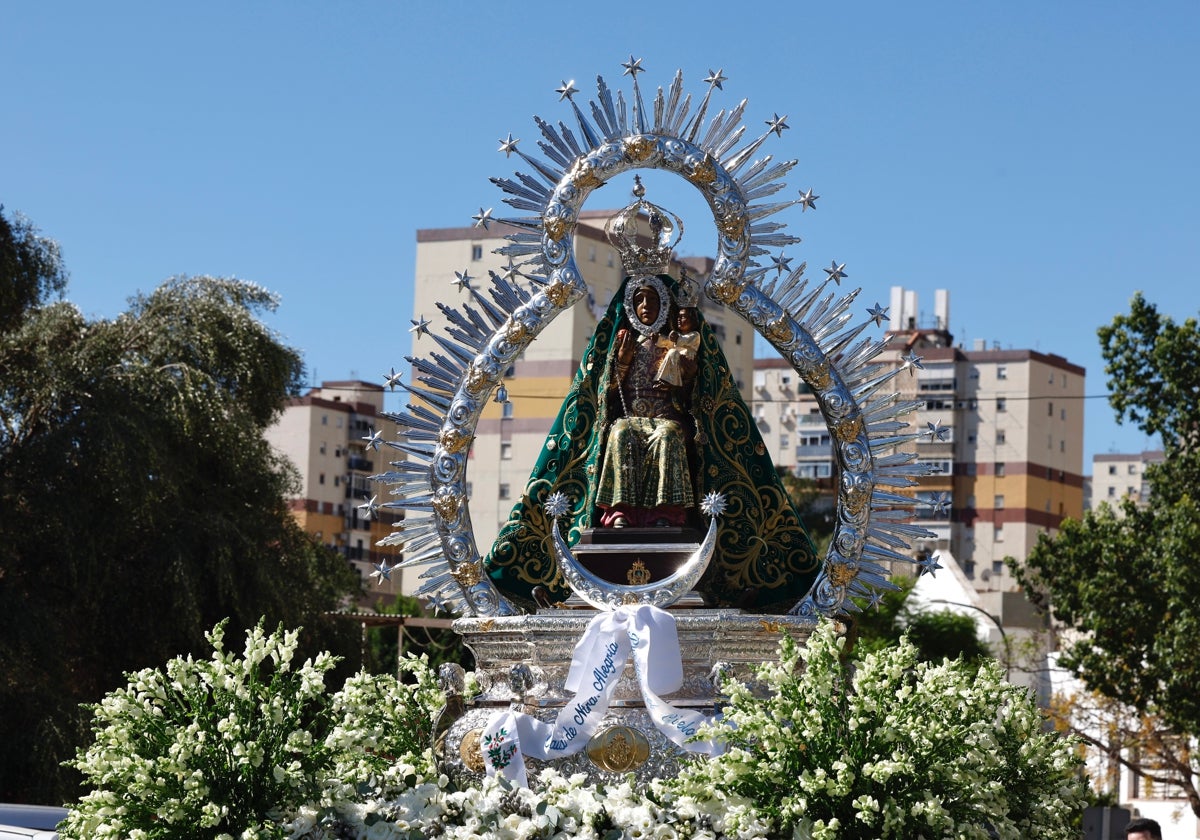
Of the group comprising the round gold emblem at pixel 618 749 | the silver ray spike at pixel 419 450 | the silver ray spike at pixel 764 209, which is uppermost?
the silver ray spike at pixel 764 209

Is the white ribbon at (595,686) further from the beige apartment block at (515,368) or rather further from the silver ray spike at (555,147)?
the beige apartment block at (515,368)

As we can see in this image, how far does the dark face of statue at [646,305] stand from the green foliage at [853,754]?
3.29 meters

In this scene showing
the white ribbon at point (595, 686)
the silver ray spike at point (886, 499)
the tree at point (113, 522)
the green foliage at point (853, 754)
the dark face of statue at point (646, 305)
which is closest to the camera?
the green foliage at point (853, 754)

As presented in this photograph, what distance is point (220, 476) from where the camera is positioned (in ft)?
79.4

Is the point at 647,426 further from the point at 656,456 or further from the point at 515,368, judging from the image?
the point at 515,368

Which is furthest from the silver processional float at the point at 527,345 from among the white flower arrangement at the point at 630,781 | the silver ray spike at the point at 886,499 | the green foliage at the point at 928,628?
the green foliage at the point at 928,628

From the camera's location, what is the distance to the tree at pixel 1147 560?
869 inches

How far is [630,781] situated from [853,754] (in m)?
1.54

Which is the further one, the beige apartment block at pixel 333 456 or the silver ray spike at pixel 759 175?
the beige apartment block at pixel 333 456

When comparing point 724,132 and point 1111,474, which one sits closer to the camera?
point 724,132

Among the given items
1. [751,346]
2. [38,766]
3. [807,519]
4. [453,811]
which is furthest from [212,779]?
[751,346]

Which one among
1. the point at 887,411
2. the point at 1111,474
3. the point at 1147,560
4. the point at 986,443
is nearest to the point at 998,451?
the point at 986,443

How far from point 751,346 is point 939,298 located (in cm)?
858

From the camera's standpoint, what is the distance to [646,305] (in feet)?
39.0
